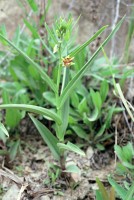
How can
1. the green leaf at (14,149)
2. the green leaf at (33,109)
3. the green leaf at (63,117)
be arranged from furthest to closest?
the green leaf at (14,149) → the green leaf at (63,117) → the green leaf at (33,109)

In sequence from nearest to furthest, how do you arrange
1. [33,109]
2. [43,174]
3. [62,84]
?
[33,109]
[62,84]
[43,174]

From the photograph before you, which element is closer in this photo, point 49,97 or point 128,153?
point 128,153

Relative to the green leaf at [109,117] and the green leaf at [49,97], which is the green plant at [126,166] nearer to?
the green leaf at [109,117]

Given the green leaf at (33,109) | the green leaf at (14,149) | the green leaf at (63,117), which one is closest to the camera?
the green leaf at (33,109)

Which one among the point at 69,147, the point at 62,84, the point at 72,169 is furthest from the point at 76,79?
the point at 72,169

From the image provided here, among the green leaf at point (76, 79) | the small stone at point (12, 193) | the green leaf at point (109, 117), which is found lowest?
the small stone at point (12, 193)

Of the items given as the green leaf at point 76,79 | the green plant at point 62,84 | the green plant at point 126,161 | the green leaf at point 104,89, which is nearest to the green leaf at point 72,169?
the green plant at point 62,84

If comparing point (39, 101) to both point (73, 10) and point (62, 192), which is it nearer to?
point (62, 192)

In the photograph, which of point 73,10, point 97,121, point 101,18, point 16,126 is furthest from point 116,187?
point 73,10

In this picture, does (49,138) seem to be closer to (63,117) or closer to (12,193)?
(63,117)

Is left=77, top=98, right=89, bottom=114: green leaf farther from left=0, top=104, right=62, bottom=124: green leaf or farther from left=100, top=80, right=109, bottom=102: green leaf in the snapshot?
left=0, top=104, right=62, bottom=124: green leaf

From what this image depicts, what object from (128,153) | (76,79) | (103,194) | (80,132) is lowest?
(103,194)
